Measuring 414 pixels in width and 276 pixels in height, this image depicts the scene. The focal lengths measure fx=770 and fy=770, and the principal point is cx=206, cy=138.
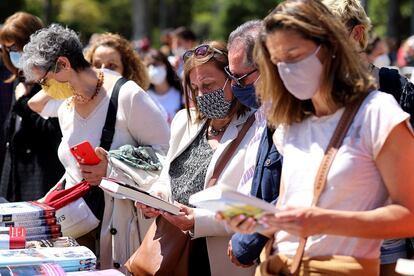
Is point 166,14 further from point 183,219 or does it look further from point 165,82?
point 183,219

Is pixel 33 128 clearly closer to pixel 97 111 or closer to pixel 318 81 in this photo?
pixel 97 111

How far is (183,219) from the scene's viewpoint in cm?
356

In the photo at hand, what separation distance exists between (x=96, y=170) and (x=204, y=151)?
29.8 inches

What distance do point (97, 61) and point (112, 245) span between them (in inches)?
72.0

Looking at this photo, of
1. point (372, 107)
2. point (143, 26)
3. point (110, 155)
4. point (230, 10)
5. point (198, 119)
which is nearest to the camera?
point (372, 107)

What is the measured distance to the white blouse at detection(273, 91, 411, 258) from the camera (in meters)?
2.46

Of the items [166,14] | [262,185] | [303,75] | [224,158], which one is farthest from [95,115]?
[166,14]

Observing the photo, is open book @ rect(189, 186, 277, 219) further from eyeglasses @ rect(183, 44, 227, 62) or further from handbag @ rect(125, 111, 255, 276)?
eyeglasses @ rect(183, 44, 227, 62)

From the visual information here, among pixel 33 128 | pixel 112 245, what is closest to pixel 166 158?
pixel 112 245

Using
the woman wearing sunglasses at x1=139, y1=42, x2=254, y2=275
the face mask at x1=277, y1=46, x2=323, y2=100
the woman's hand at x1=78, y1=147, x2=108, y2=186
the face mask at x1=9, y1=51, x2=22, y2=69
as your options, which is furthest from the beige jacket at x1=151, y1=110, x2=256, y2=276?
the face mask at x1=9, y1=51, x2=22, y2=69

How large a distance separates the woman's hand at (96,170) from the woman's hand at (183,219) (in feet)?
2.44

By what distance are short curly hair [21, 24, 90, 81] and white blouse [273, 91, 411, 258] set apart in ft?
6.99

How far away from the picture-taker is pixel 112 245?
14.0 ft

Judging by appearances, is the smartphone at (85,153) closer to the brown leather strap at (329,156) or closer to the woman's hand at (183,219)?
the woman's hand at (183,219)
